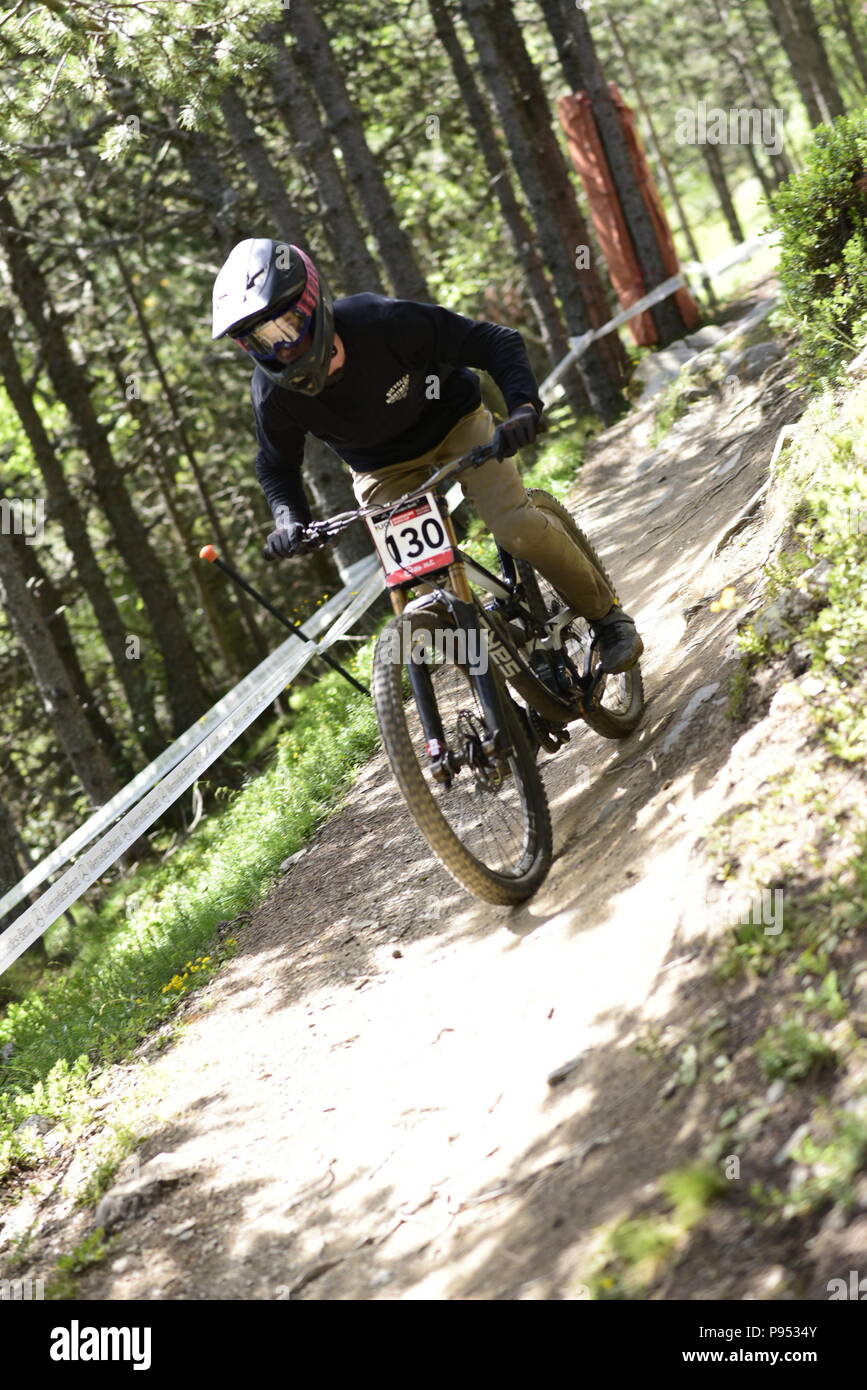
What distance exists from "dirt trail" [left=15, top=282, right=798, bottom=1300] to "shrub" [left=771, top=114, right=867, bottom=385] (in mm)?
1172

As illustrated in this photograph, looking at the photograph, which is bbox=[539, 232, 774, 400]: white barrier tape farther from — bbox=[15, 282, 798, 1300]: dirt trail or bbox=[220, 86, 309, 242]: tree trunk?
bbox=[15, 282, 798, 1300]: dirt trail

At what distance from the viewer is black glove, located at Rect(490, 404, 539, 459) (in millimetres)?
4812

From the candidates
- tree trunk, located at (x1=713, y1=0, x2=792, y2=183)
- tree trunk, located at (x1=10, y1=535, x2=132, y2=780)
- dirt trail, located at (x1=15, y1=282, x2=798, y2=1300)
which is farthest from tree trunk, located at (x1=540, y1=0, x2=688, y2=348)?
tree trunk, located at (x1=713, y1=0, x2=792, y2=183)

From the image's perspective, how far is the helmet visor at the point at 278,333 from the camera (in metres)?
4.76

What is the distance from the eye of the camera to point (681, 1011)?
386 cm

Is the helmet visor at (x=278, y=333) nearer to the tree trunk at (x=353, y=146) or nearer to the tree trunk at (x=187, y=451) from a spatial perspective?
the tree trunk at (x=353, y=146)

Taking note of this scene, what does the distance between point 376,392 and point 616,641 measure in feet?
5.61

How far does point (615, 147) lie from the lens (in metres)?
17.4

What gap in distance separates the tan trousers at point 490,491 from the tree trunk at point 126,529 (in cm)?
1229

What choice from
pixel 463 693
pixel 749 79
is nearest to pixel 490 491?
pixel 463 693

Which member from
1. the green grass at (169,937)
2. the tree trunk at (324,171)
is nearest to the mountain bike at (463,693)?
the green grass at (169,937)

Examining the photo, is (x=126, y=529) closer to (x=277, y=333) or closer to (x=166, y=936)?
(x=166, y=936)
